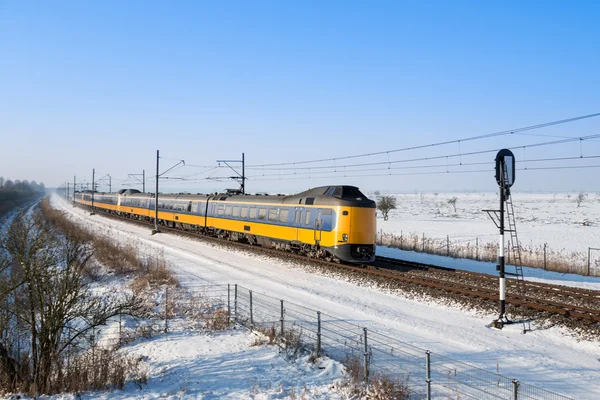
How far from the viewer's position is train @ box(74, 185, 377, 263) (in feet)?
63.3

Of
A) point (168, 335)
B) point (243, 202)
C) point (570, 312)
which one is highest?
point (243, 202)

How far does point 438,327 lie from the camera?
11969 mm

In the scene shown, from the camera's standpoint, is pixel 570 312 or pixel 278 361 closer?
pixel 278 361

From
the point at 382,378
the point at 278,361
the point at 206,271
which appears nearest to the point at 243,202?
the point at 206,271

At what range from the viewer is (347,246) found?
19.2m

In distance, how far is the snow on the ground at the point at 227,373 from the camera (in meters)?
8.15

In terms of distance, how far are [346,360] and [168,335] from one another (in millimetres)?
5569

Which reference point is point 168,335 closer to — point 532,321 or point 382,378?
point 382,378

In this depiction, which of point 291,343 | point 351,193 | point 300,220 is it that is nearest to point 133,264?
point 300,220

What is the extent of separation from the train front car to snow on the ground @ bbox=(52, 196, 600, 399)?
1.44 metres

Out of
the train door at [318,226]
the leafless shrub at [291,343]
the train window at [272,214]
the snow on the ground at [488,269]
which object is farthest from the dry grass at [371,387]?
the train window at [272,214]

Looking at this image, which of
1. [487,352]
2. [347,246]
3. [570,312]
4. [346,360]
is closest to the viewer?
[346,360]

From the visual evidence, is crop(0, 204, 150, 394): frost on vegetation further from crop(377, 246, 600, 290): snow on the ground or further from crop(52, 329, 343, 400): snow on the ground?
crop(377, 246, 600, 290): snow on the ground

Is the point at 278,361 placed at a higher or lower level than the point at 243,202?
lower
